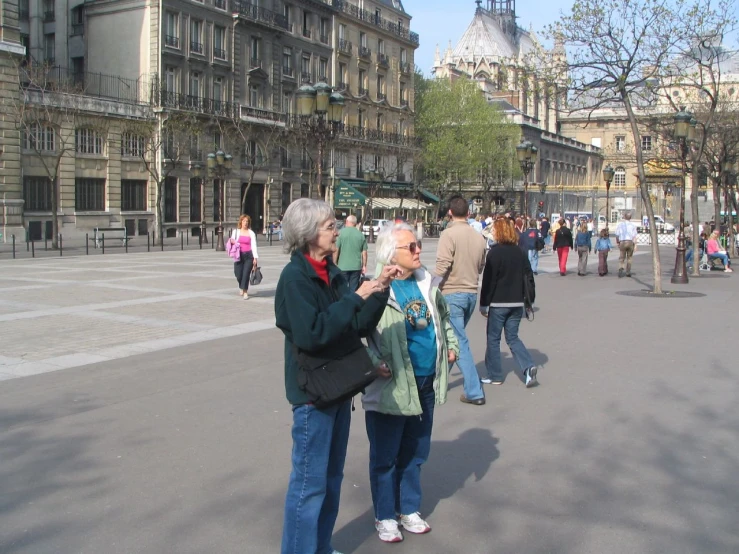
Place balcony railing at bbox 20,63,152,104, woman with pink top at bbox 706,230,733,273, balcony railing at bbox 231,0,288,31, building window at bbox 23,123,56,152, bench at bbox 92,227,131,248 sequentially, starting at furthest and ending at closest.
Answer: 1. balcony railing at bbox 231,0,288,31
2. balcony railing at bbox 20,63,152,104
3. building window at bbox 23,123,56,152
4. bench at bbox 92,227,131,248
5. woman with pink top at bbox 706,230,733,273

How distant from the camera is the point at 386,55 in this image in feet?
221

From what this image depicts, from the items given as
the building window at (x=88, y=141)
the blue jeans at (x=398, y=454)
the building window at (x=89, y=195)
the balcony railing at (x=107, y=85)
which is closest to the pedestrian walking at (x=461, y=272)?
the blue jeans at (x=398, y=454)

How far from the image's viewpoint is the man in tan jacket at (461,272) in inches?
306

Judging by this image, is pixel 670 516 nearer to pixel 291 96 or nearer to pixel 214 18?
pixel 214 18

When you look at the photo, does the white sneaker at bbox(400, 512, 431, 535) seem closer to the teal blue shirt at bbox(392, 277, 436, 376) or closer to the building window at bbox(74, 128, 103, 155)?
the teal blue shirt at bbox(392, 277, 436, 376)

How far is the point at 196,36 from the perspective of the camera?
161 ft

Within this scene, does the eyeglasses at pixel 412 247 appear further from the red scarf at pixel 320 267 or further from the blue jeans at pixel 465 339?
the blue jeans at pixel 465 339

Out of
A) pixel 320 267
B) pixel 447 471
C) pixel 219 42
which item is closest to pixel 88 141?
pixel 219 42

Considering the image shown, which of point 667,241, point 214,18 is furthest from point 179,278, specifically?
point 667,241

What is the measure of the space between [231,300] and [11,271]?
950cm

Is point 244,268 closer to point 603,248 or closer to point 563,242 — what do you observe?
point 563,242

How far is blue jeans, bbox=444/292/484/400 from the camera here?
770cm

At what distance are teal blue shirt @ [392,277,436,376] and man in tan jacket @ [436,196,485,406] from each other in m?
3.18

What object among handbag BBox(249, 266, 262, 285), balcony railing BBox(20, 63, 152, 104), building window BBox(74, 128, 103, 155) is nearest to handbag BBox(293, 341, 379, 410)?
handbag BBox(249, 266, 262, 285)
